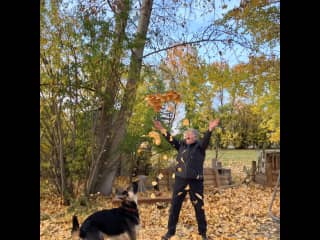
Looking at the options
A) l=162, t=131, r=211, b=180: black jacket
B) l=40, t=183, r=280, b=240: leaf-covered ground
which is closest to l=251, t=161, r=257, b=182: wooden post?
l=40, t=183, r=280, b=240: leaf-covered ground

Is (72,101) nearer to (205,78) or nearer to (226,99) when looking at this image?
(205,78)

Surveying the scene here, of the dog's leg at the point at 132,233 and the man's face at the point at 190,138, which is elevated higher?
the man's face at the point at 190,138

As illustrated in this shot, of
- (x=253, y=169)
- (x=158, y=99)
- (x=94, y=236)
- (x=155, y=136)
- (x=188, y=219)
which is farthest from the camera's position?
(x=253, y=169)

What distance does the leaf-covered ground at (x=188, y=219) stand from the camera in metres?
3.02

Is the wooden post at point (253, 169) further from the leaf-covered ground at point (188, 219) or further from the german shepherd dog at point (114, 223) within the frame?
the german shepherd dog at point (114, 223)

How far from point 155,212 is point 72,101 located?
1.51 m

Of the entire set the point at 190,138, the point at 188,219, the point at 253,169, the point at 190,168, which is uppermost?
the point at 190,138

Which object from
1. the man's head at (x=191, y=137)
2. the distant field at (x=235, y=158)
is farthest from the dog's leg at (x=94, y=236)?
the distant field at (x=235, y=158)

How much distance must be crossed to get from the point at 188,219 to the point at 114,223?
4.44 feet

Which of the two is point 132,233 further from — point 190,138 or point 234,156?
point 234,156

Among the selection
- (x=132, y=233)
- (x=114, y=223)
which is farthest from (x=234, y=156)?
(x=114, y=223)

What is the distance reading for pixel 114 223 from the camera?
225cm

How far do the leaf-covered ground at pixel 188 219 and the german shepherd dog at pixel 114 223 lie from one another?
53cm
